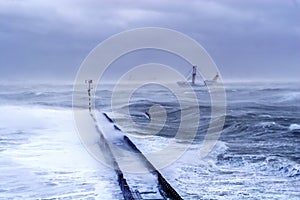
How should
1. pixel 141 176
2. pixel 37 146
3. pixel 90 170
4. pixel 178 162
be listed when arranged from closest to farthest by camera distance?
pixel 141 176
pixel 90 170
pixel 178 162
pixel 37 146

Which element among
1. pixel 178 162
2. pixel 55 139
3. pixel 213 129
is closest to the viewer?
pixel 178 162

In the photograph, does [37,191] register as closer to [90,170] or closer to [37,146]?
[90,170]

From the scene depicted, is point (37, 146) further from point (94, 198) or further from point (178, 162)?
point (94, 198)

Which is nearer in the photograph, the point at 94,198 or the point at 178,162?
the point at 94,198

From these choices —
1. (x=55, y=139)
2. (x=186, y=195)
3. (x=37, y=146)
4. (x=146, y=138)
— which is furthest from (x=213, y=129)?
(x=186, y=195)

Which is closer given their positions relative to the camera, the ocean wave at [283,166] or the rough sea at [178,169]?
the rough sea at [178,169]

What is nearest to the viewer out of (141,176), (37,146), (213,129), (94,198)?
(94,198)

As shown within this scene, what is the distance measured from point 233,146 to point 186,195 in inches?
246

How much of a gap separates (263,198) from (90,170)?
4181 millimetres

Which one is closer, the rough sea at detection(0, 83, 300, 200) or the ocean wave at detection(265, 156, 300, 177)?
the rough sea at detection(0, 83, 300, 200)

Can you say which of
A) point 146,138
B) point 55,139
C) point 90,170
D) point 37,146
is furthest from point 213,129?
point 90,170

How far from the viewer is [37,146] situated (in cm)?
1395

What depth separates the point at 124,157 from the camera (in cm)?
1151

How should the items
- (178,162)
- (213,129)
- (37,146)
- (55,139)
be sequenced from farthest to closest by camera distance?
(213,129) → (55,139) → (37,146) → (178,162)
